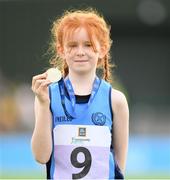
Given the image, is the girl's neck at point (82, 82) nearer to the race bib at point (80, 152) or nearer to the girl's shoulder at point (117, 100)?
the girl's shoulder at point (117, 100)

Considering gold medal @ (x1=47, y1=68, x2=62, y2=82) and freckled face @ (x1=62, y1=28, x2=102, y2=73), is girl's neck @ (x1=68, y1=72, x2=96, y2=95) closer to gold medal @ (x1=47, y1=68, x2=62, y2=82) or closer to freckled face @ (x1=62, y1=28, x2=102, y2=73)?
freckled face @ (x1=62, y1=28, x2=102, y2=73)

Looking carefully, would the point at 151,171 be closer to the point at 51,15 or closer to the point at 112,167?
the point at 112,167

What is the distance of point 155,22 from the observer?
30.4 meters

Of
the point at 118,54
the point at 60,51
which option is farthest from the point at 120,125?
the point at 118,54

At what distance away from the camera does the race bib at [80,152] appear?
4.73 m

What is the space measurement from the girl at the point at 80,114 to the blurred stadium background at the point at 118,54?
16512 mm

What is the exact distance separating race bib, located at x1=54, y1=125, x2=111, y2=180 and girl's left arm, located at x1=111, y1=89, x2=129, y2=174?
0.16m

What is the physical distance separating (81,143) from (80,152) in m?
0.05

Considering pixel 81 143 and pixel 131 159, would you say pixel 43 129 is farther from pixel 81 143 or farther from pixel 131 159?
pixel 131 159

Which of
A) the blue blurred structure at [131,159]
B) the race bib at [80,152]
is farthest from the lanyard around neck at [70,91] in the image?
the blue blurred structure at [131,159]

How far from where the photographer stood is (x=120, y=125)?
4.91 meters

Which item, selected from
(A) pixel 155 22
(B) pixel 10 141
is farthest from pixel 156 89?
(B) pixel 10 141

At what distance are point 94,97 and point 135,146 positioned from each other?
1135cm

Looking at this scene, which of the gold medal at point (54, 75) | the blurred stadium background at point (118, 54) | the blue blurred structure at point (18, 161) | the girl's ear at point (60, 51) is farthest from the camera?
the blurred stadium background at point (118, 54)
